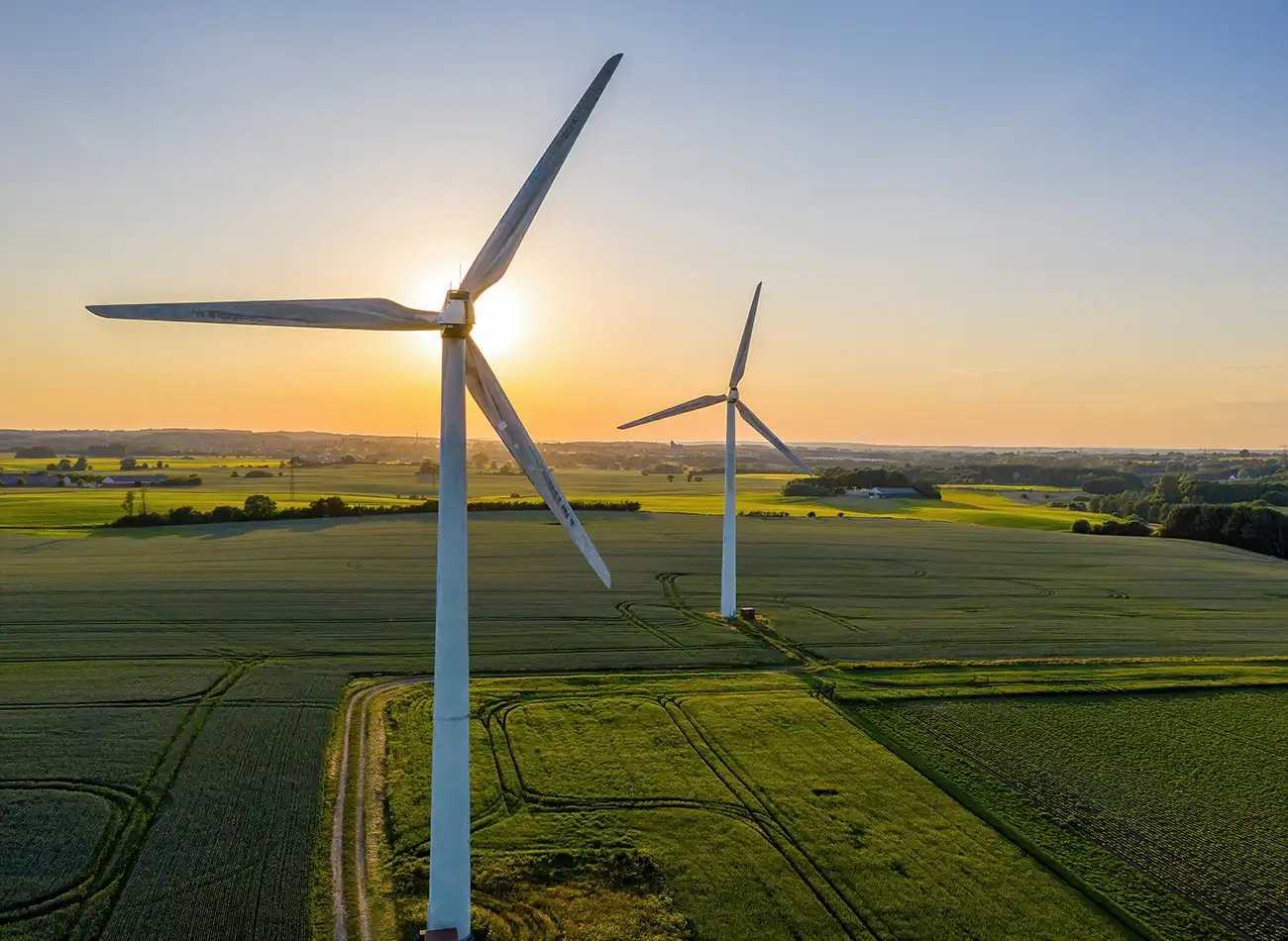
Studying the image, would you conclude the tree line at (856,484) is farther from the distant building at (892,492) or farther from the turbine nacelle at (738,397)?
the turbine nacelle at (738,397)

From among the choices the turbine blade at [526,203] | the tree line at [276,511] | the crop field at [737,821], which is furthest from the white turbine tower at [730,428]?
the tree line at [276,511]

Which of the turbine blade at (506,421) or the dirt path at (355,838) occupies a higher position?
the turbine blade at (506,421)

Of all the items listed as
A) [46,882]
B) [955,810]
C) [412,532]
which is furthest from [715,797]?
[412,532]

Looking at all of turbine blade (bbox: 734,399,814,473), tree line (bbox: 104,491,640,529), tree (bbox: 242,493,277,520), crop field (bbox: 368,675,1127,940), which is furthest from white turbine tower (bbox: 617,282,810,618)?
tree (bbox: 242,493,277,520)

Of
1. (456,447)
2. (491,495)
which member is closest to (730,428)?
(456,447)

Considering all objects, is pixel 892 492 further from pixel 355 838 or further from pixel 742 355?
pixel 355 838
